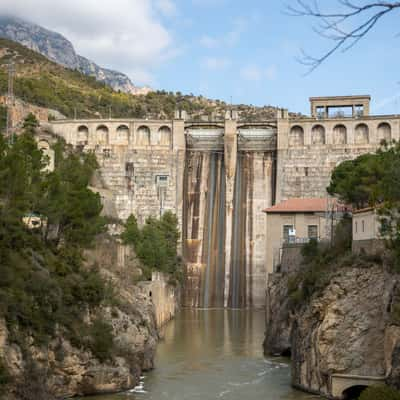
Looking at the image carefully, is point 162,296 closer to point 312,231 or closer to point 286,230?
point 286,230

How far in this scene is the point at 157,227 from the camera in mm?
63438

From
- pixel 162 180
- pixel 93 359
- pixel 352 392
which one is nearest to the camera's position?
pixel 352 392

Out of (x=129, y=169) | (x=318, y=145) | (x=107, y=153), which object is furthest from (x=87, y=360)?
(x=318, y=145)

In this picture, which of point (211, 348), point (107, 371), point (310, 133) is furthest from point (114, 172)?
point (107, 371)

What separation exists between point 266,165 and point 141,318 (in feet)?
123

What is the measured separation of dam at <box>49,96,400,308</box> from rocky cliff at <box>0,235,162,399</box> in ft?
92.5

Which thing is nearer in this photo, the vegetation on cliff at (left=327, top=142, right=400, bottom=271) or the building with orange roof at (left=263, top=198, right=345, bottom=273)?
the vegetation on cliff at (left=327, top=142, right=400, bottom=271)

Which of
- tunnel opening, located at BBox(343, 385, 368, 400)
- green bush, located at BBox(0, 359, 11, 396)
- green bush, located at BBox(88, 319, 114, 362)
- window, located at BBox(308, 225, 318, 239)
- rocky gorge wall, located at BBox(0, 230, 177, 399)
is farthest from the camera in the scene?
window, located at BBox(308, 225, 318, 239)

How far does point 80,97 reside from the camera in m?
100

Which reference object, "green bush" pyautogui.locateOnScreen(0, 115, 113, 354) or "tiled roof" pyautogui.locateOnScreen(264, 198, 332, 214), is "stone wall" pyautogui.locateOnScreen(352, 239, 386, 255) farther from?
"tiled roof" pyautogui.locateOnScreen(264, 198, 332, 214)

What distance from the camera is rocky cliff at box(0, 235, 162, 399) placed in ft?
76.3

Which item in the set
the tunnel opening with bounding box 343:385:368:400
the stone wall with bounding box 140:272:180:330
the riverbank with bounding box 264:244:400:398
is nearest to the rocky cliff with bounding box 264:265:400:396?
the riverbank with bounding box 264:244:400:398

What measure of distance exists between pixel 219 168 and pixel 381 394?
162 ft

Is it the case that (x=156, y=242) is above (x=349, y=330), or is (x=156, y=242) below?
above
